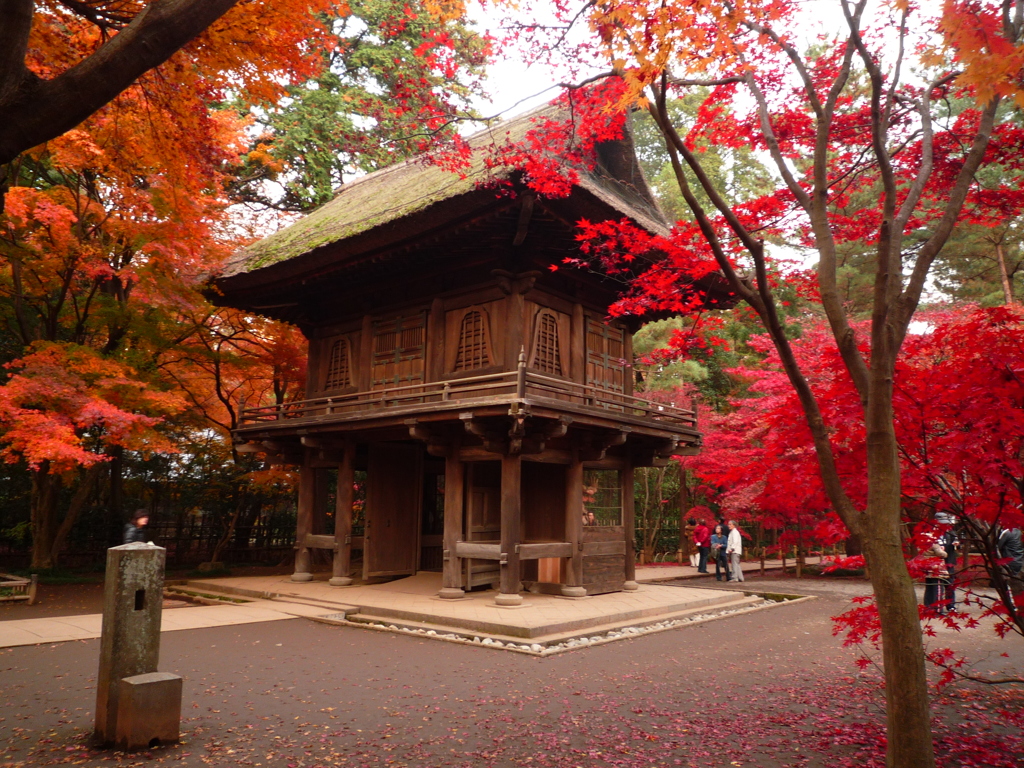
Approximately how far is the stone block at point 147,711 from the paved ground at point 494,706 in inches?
5.2

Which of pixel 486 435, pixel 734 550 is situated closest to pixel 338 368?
pixel 486 435

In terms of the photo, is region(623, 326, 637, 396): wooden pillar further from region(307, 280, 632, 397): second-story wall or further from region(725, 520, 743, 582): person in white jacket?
region(725, 520, 743, 582): person in white jacket

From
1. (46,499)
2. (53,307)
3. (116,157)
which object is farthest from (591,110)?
(46,499)

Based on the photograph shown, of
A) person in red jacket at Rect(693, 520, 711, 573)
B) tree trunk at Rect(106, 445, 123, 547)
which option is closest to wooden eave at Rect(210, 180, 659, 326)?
tree trunk at Rect(106, 445, 123, 547)

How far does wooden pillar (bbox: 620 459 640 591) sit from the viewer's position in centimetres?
1323

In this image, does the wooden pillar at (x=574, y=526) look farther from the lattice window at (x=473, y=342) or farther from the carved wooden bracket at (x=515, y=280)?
the carved wooden bracket at (x=515, y=280)

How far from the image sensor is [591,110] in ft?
23.2

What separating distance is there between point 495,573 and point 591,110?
28.9 ft

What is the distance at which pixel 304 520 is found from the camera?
46.7 ft

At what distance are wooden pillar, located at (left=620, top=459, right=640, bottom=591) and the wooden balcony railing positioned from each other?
1.31m

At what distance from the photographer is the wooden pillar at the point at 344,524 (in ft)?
43.3

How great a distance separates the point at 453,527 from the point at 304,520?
14.0ft

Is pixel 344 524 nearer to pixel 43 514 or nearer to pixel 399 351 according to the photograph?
pixel 399 351

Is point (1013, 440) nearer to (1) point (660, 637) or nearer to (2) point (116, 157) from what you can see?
(1) point (660, 637)
